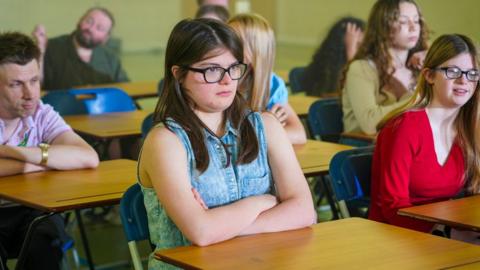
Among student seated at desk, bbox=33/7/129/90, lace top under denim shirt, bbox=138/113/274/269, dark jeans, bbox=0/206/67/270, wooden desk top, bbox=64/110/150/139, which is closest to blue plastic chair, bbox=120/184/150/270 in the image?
lace top under denim shirt, bbox=138/113/274/269

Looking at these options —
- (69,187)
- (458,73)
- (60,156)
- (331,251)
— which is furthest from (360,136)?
(331,251)

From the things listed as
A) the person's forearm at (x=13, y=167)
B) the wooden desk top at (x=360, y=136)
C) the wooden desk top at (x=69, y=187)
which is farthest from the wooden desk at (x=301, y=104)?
the person's forearm at (x=13, y=167)

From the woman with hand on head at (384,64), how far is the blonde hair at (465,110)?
50.3 inches

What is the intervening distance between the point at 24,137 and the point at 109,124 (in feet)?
4.12

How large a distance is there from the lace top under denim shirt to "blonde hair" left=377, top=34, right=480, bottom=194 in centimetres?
83

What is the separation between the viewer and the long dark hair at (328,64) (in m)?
6.68

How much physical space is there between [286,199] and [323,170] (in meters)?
0.95

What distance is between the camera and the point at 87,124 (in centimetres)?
509

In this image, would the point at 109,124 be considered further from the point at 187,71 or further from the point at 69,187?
the point at 187,71

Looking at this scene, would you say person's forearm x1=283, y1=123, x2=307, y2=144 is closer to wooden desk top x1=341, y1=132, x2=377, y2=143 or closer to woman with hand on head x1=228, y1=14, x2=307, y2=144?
woman with hand on head x1=228, y1=14, x2=307, y2=144

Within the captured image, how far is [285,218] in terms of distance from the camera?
8.96 ft

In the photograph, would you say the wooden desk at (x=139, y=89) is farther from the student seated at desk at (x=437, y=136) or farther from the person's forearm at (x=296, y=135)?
the student seated at desk at (x=437, y=136)

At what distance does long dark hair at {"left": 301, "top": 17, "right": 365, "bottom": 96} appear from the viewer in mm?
6684

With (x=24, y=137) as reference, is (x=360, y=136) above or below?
below
